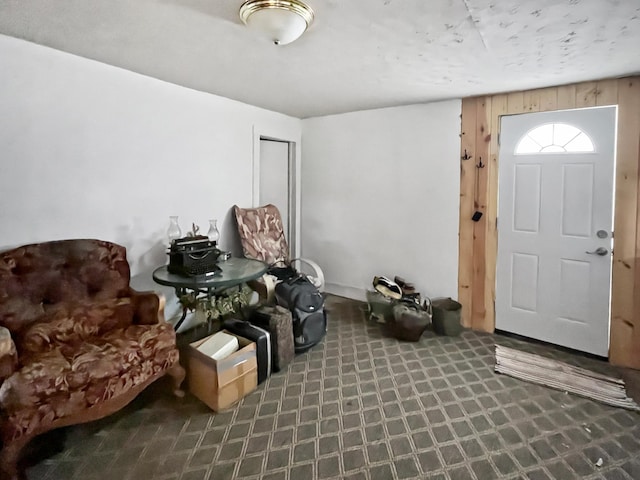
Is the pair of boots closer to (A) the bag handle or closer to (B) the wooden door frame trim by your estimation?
(B) the wooden door frame trim

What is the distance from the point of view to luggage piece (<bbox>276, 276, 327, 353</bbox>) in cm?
277

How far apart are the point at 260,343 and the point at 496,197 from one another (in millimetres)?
2415

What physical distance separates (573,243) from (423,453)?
6.99 ft

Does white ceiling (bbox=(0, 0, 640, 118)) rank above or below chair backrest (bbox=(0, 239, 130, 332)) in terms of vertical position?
above

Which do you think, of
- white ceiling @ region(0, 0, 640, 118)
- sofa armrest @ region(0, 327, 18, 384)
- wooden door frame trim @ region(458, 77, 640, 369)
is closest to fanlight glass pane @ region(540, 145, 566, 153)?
wooden door frame trim @ region(458, 77, 640, 369)

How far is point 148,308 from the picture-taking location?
2.17m

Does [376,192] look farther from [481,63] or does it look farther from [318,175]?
[481,63]

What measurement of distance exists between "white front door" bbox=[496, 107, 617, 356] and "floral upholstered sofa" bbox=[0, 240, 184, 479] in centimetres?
286

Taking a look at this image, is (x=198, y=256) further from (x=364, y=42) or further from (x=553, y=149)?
(x=553, y=149)

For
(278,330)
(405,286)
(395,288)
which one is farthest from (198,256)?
(405,286)

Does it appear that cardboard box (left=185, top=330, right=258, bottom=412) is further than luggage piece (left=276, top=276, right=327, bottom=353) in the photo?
No

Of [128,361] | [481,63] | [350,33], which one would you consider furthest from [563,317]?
[128,361]

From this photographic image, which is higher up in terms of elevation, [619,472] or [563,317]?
[563,317]

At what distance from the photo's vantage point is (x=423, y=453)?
1.79 meters
